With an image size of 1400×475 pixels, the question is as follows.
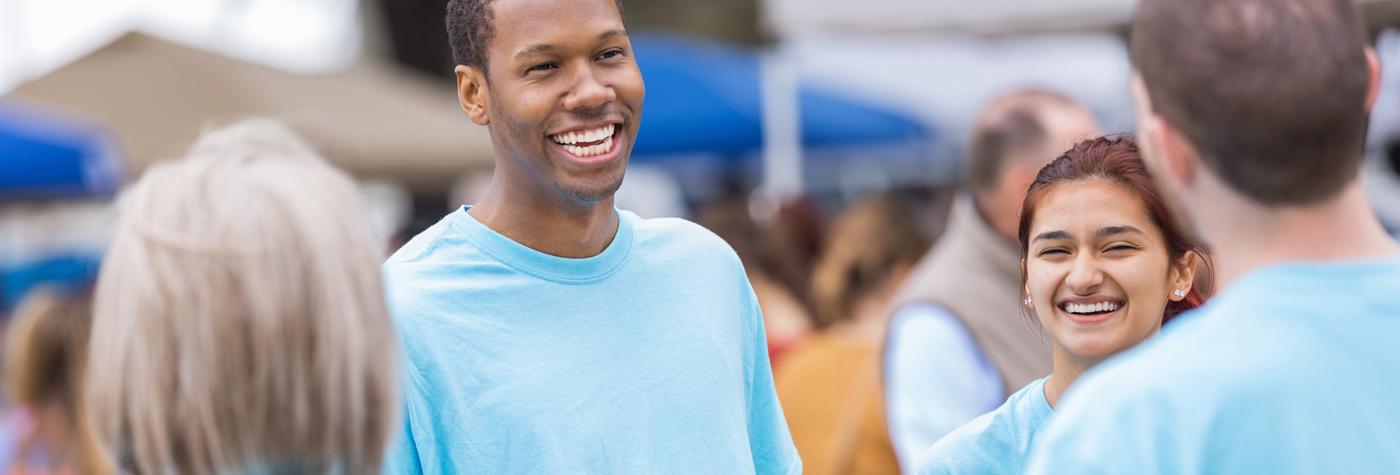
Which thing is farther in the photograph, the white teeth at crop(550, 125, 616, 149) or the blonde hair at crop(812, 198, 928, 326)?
the blonde hair at crop(812, 198, 928, 326)

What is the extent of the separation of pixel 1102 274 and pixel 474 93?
106 centimetres

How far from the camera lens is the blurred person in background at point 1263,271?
1.57m

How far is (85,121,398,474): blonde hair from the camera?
177cm

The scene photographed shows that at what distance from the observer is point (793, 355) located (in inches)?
210

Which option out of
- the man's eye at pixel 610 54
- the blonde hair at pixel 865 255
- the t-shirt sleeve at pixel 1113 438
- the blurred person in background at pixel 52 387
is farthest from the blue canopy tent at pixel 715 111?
the t-shirt sleeve at pixel 1113 438

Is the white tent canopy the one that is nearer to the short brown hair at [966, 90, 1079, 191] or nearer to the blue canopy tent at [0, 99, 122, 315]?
the short brown hair at [966, 90, 1079, 191]

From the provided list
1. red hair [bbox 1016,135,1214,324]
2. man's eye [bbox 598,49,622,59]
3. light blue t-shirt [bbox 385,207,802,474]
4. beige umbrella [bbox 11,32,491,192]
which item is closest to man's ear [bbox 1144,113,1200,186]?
red hair [bbox 1016,135,1214,324]

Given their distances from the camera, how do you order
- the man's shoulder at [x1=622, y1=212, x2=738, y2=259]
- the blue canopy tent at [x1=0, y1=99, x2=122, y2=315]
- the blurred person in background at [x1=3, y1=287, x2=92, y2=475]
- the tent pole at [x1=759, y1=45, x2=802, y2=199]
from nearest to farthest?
the man's shoulder at [x1=622, y1=212, x2=738, y2=259] → the blurred person in background at [x1=3, y1=287, x2=92, y2=475] → the blue canopy tent at [x1=0, y1=99, x2=122, y2=315] → the tent pole at [x1=759, y1=45, x2=802, y2=199]

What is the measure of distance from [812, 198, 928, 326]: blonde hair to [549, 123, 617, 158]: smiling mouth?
3020 millimetres

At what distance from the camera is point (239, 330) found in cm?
177

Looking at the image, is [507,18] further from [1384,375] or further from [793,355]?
[793,355]

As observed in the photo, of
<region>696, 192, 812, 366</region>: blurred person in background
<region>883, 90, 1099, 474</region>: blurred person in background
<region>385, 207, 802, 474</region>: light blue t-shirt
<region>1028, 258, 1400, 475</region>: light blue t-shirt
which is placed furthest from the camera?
<region>696, 192, 812, 366</region>: blurred person in background

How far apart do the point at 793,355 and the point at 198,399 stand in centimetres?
368

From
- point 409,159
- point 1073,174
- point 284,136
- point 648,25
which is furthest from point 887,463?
point 648,25
